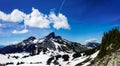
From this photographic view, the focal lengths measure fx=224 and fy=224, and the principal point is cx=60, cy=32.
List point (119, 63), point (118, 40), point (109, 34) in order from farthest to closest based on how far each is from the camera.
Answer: point (109, 34) < point (118, 40) < point (119, 63)

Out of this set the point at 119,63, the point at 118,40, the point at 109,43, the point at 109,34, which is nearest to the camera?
the point at 119,63

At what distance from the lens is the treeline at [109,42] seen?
11541 centimetres

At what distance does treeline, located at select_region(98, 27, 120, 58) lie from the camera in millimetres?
115406

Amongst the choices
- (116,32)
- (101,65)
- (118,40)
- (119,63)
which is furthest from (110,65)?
(116,32)

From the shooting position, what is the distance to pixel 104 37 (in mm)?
136000

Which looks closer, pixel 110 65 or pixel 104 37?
Answer: pixel 110 65

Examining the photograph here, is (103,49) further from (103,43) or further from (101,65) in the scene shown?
(101,65)

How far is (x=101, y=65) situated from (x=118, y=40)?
40.2 m

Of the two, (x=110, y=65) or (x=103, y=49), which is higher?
(x=103, y=49)

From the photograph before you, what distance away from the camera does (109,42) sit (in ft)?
414

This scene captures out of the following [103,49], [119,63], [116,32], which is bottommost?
[119,63]

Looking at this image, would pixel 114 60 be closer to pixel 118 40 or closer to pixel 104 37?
pixel 118 40

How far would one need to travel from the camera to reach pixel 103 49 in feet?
402

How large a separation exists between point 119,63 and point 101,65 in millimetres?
10568
